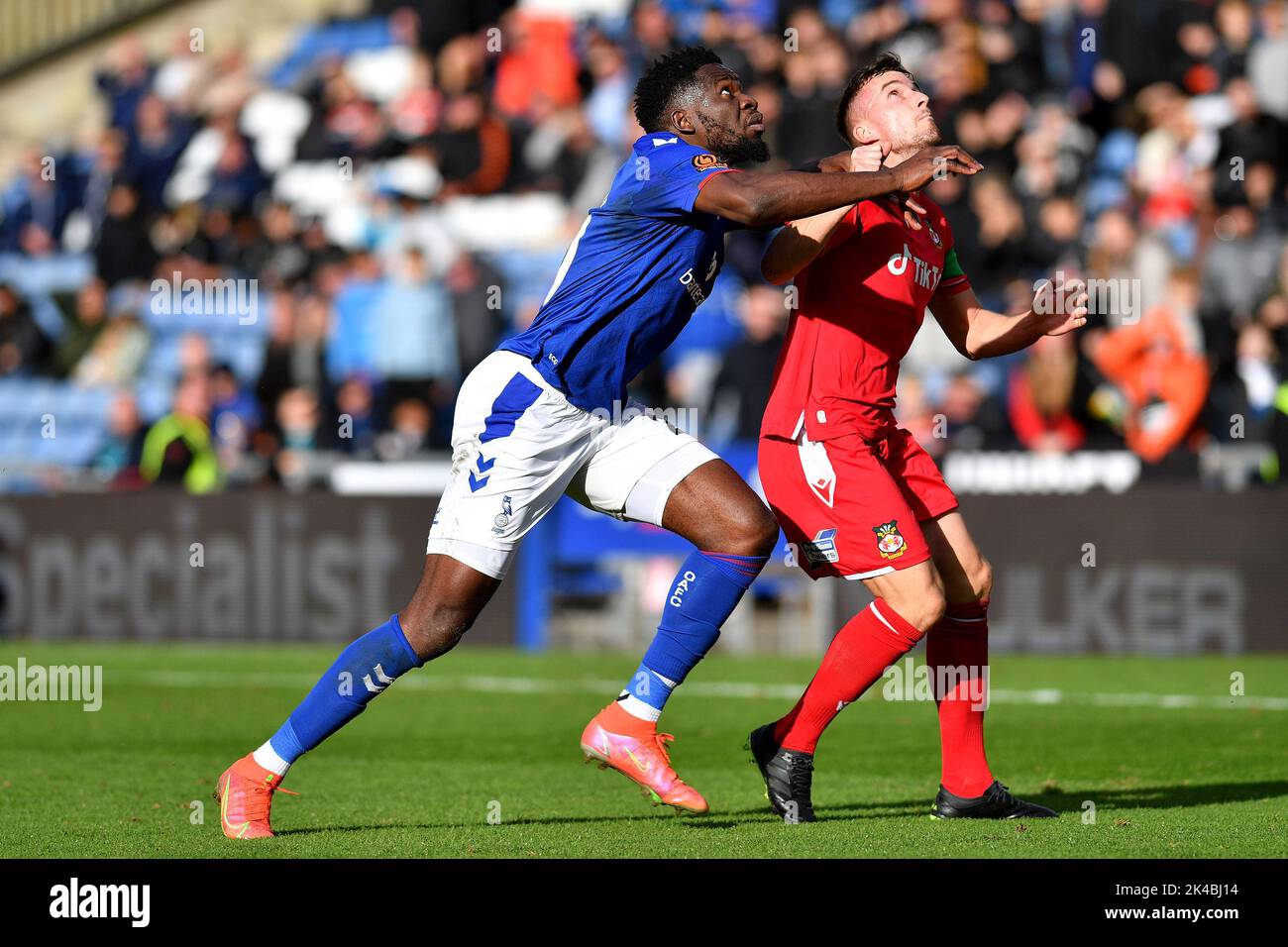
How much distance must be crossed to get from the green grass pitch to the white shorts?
1.03m

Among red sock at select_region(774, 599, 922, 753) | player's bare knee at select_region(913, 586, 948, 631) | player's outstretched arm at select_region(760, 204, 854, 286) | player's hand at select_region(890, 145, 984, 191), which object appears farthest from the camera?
red sock at select_region(774, 599, 922, 753)

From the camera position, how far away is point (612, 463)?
6898mm

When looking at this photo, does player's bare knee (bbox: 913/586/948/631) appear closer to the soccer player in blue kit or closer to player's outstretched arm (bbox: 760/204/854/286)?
the soccer player in blue kit

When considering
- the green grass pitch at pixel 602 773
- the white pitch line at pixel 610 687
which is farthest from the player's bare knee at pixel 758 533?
the white pitch line at pixel 610 687

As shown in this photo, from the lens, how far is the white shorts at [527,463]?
6.70 metres

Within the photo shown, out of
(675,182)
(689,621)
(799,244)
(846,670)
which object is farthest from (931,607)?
(675,182)

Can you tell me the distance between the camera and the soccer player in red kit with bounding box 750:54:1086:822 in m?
6.91

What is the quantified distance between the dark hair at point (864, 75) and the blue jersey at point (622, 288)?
2.44ft

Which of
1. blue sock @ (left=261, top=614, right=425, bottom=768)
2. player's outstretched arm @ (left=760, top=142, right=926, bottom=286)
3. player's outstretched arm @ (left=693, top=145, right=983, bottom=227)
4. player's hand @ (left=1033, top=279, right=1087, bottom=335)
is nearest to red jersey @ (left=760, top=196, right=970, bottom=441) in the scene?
player's outstretched arm @ (left=760, top=142, right=926, bottom=286)

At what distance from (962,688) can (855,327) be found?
136cm

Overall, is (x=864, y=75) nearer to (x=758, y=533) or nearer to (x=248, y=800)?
(x=758, y=533)
